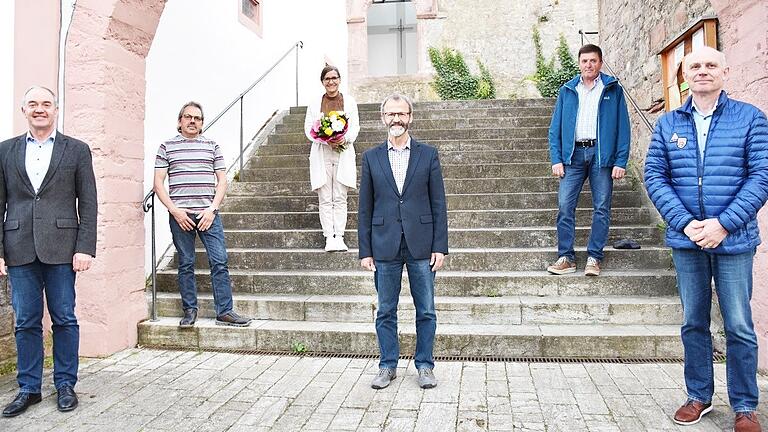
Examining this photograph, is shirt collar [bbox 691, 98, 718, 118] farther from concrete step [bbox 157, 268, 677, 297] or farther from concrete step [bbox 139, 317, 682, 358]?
concrete step [bbox 157, 268, 677, 297]

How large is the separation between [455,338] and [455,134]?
437cm

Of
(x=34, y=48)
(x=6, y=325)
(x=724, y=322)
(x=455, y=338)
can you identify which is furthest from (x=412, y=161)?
(x=6, y=325)

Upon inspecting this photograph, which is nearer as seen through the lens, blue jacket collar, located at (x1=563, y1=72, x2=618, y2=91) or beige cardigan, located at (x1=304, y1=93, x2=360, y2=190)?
Result: blue jacket collar, located at (x1=563, y1=72, x2=618, y2=91)

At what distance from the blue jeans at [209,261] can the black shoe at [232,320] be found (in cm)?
3

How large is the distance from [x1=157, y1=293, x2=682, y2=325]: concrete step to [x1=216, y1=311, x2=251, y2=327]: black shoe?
265 mm

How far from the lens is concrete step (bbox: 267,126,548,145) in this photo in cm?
793

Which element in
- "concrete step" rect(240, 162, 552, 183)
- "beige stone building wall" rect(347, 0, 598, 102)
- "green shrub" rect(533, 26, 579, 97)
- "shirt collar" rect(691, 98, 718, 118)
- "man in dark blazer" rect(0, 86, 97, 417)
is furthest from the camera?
"beige stone building wall" rect(347, 0, 598, 102)

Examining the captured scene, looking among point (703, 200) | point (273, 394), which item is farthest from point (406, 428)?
point (703, 200)

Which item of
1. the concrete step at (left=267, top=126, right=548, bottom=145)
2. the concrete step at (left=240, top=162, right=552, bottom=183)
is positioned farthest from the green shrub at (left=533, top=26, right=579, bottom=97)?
the concrete step at (left=240, top=162, right=552, bottom=183)

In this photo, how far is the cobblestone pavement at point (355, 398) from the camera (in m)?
3.02

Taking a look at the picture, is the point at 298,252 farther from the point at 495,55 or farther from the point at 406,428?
the point at 495,55

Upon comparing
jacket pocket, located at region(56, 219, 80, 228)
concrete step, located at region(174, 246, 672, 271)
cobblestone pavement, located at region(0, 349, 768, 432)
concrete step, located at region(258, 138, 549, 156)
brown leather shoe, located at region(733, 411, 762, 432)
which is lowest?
cobblestone pavement, located at region(0, 349, 768, 432)

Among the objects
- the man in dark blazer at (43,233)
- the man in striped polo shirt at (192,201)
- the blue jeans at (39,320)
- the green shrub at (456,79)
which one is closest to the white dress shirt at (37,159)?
the man in dark blazer at (43,233)

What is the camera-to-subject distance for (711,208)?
9.27 feet
